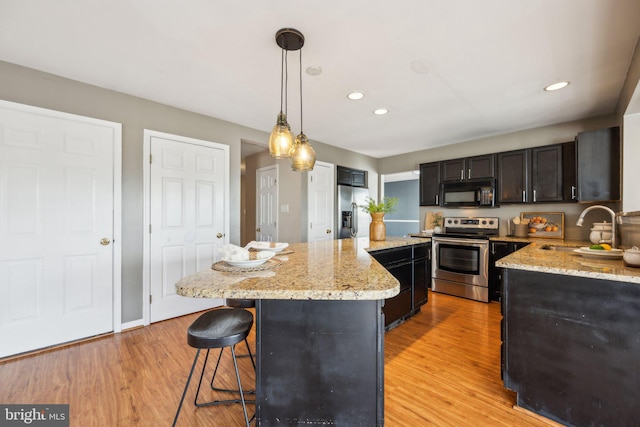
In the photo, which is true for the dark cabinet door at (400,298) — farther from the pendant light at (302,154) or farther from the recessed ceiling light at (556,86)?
the recessed ceiling light at (556,86)

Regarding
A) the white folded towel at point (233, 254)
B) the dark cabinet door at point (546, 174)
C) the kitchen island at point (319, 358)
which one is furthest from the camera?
the dark cabinet door at point (546, 174)

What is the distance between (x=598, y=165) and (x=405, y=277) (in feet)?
8.11

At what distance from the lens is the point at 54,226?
2.39m

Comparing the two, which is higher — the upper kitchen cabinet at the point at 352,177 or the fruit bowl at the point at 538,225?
the upper kitchen cabinet at the point at 352,177

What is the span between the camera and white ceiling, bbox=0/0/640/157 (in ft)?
5.38

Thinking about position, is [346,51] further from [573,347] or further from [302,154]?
[573,347]

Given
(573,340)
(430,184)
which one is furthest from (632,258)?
(430,184)

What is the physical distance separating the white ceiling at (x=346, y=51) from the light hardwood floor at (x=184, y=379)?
2.38 metres

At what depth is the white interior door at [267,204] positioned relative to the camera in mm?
4789

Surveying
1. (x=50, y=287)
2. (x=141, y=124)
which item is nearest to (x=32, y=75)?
(x=141, y=124)

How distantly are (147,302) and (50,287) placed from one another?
79 centimetres

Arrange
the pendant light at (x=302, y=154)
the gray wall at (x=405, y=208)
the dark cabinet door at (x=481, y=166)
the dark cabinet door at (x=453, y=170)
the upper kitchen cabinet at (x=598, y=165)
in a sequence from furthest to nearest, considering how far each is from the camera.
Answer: the gray wall at (x=405, y=208), the dark cabinet door at (x=453, y=170), the dark cabinet door at (x=481, y=166), the upper kitchen cabinet at (x=598, y=165), the pendant light at (x=302, y=154)

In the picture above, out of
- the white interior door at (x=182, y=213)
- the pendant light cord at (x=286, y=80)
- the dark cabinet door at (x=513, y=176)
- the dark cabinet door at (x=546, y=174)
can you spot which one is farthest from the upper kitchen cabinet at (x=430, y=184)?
the white interior door at (x=182, y=213)

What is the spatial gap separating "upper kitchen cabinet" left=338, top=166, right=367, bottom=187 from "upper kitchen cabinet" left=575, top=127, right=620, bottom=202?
10.2ft
